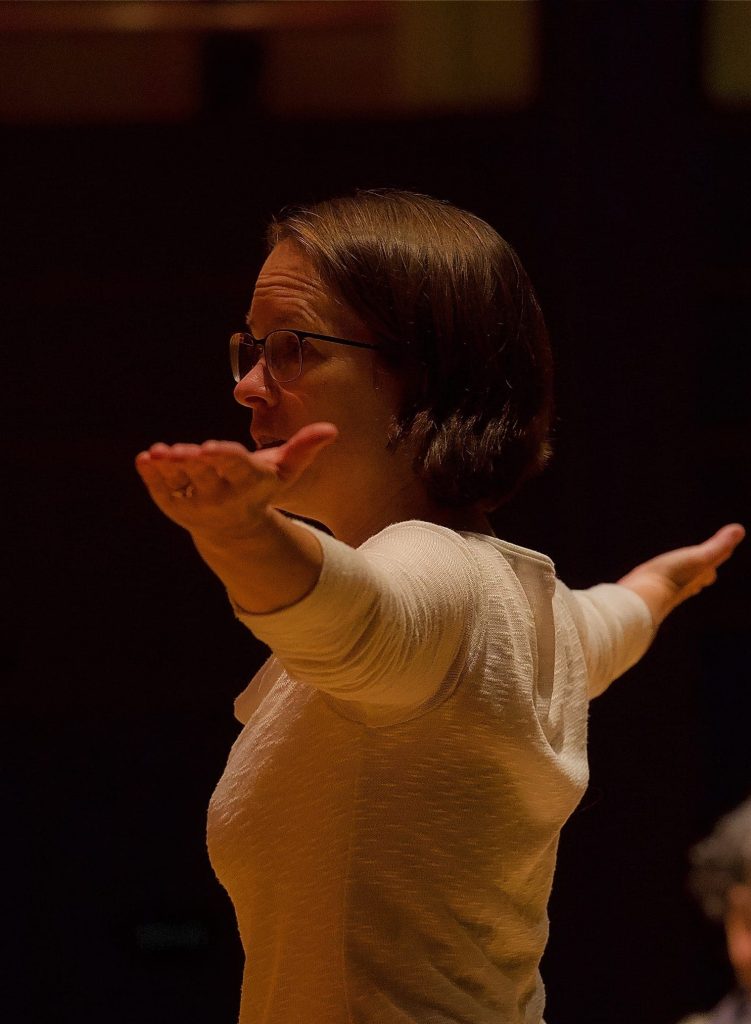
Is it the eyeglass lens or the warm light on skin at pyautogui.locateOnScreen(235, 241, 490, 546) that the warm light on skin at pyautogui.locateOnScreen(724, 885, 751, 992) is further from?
the eyeglass lens

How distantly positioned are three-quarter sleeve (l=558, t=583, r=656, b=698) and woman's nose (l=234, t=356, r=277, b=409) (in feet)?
1.41

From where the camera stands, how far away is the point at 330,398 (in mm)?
1388

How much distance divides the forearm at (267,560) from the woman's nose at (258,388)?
0.36m

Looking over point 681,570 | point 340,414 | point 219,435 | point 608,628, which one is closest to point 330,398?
point 340,414

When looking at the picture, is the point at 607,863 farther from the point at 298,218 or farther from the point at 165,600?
the point at 298,218

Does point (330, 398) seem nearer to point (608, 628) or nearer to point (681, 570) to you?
point (608, 628)

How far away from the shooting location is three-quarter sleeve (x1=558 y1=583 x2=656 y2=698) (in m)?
1.71

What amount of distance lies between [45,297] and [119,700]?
38.2 inches

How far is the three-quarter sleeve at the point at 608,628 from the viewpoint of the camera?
1.71 metres

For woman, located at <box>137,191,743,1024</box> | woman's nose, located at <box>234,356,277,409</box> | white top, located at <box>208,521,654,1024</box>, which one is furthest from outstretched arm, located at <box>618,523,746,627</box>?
woman's nose, located at <box>234,356,277,409</box>

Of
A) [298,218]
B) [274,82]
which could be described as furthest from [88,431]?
[298,218]

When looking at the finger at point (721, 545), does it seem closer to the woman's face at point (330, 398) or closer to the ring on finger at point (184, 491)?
the woman's face at point (330, 398)

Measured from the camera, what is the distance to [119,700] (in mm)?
3420

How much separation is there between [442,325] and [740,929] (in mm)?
1358
